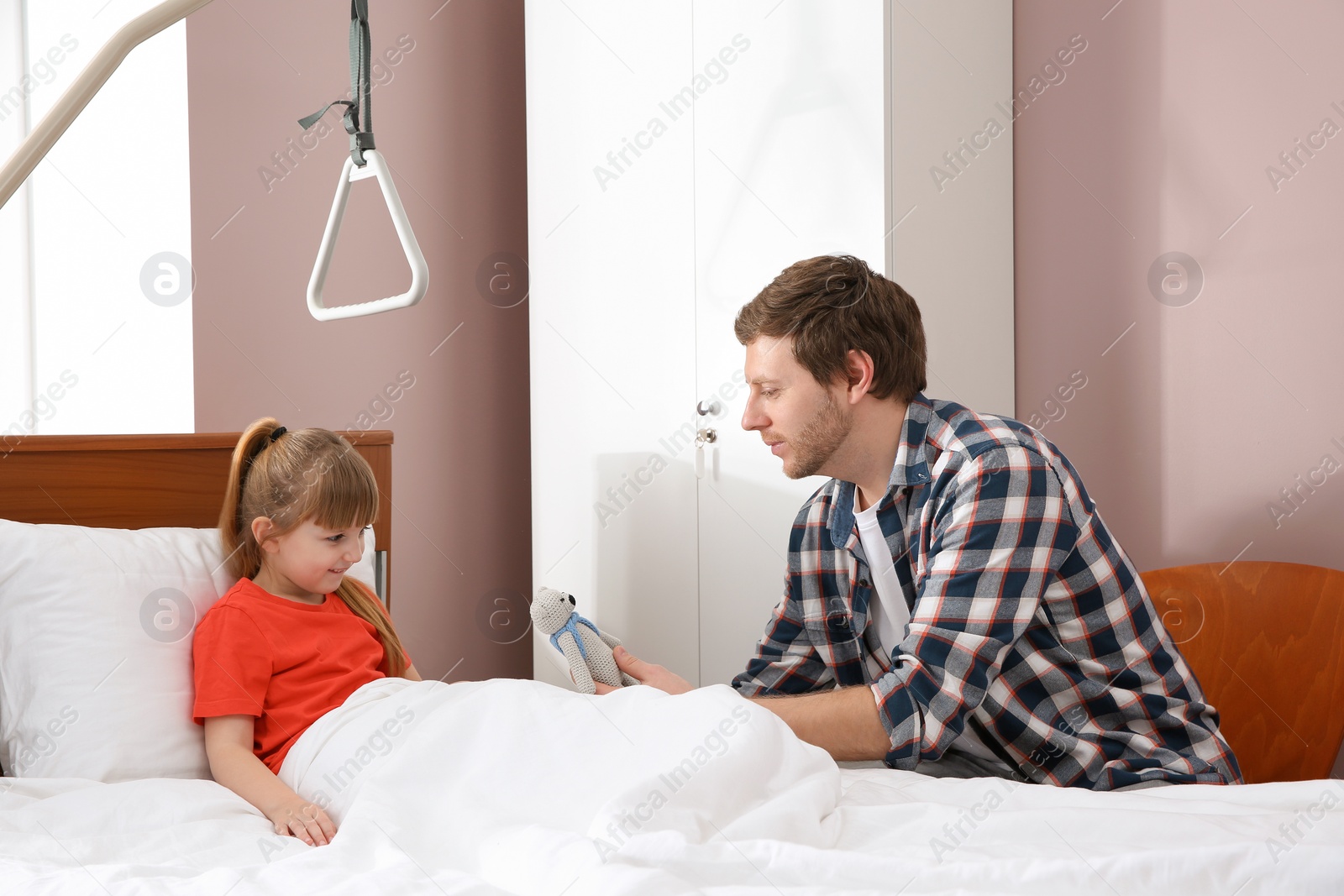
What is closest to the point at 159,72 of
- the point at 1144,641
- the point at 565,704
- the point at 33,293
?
the point at 33,293

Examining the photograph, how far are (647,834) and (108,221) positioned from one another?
1.57 meters

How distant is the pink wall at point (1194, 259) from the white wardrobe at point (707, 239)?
100mm

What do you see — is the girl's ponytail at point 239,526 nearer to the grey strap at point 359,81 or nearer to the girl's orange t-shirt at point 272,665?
the girl's orange t-shirt at point 272,665

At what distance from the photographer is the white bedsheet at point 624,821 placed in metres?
0.74

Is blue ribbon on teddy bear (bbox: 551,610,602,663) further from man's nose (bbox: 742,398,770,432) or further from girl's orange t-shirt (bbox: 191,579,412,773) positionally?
man's nose (bbox: 742,398,770,432)

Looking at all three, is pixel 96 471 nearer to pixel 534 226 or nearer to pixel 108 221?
pixel 108 221

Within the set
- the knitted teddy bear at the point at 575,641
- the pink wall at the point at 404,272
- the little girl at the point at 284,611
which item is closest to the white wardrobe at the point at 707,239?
the pink wall at the point at 404,272

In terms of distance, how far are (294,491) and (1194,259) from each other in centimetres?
147

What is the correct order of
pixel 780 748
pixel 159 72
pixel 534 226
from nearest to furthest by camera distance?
1. pixel 780 748
2. pixel 159 72
3. pixel 534 226

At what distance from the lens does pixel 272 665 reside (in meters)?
1.25

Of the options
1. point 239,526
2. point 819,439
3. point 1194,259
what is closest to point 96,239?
point 239,526

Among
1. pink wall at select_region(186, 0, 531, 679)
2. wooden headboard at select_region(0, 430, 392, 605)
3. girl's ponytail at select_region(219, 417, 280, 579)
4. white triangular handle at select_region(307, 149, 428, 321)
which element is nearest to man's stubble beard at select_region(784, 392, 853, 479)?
white triangular handle at select_region(307, 149, 428, 321)

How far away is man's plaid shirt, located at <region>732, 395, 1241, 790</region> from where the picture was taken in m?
1.13

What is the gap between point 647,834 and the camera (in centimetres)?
77
